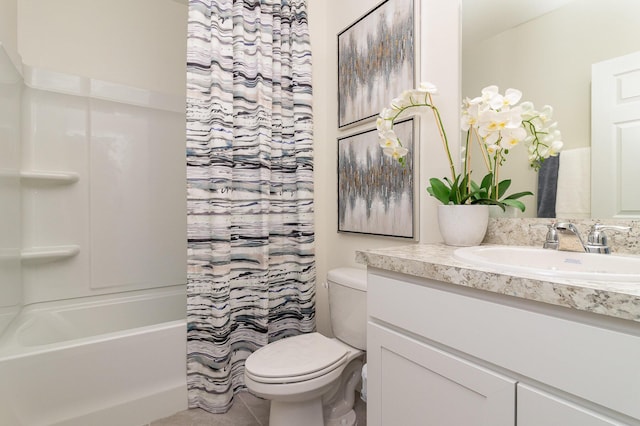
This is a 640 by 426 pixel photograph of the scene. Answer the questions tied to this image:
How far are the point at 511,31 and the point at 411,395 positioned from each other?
1316mm

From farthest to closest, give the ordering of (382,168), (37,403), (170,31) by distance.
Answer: (170,31) → (382,168) → (37,403)

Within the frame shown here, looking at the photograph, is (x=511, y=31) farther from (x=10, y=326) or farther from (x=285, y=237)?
(x=10, y=326)

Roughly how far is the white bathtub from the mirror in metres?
1.74

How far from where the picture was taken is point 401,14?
1.50 metres

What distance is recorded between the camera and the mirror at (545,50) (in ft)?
3.10

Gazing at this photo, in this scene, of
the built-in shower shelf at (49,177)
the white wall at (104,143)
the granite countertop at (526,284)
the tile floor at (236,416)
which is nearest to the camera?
the granite countertop at (526,284)

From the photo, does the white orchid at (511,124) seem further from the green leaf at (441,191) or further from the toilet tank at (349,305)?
the toilet tank at (349,305)

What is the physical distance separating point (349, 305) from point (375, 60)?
50.3 inches

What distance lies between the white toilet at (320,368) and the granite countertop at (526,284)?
577 millimetres

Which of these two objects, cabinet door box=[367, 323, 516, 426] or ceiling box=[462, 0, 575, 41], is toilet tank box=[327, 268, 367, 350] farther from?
ceiling box=[462, 0, 575, 41]

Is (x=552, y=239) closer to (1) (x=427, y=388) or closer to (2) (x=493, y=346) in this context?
(2) (x=493, y=346)

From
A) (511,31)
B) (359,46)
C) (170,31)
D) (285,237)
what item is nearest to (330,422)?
(285,237)

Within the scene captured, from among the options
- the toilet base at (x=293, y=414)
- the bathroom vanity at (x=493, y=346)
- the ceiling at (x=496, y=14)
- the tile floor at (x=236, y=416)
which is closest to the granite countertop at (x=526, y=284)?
the bathroom vanity at (x=493, y=346)

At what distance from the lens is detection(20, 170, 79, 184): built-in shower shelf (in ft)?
6.01
